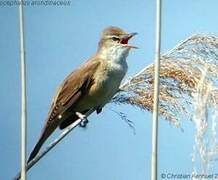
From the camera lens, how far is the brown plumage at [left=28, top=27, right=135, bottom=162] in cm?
255

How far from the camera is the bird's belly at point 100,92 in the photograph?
8.37 ft

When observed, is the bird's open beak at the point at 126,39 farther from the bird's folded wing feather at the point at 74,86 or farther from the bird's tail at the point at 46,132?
the bird's tail at the point at 46,132

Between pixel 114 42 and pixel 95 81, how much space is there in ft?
0.71

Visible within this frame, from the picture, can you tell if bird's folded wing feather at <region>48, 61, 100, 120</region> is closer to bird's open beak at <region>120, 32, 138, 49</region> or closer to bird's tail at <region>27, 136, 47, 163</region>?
bird's open beak at <region>120, 32, 138, 49</region>

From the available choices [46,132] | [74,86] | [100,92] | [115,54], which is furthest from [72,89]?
[46,132]

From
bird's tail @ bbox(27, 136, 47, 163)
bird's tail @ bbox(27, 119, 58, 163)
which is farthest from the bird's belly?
bird's tail @ bbox(27, 136, 47, 163)

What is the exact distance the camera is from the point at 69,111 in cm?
261

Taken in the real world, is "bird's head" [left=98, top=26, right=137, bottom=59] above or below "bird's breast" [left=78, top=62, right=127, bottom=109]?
above

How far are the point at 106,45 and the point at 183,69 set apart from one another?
84cm

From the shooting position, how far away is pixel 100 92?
2613mm

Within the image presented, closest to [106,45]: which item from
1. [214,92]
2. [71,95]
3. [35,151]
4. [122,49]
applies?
[122,49]

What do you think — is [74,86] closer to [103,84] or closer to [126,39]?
[103,84]

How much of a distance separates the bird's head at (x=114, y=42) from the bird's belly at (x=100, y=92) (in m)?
0.12

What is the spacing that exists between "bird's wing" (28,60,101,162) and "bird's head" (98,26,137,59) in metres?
0.09
